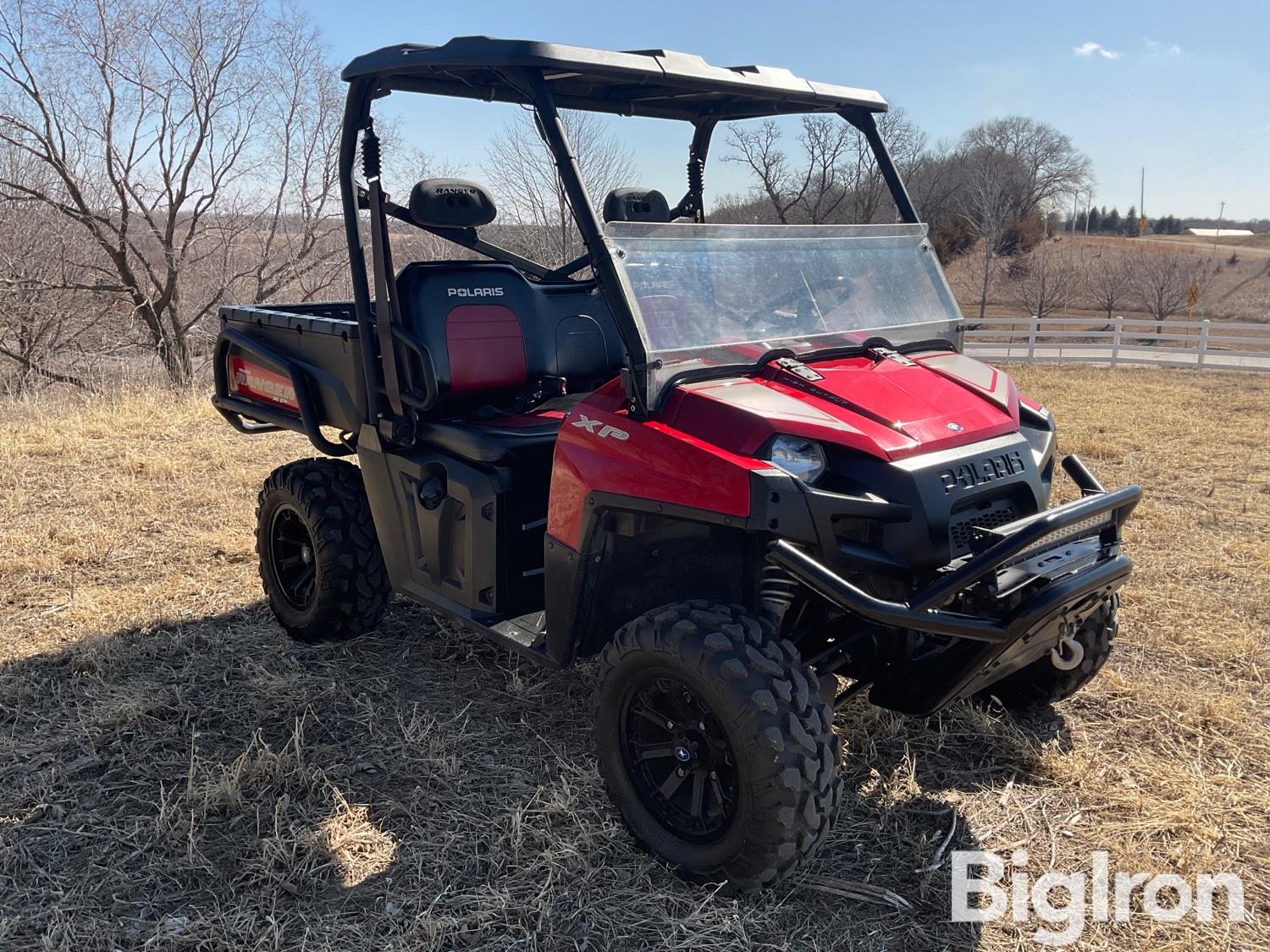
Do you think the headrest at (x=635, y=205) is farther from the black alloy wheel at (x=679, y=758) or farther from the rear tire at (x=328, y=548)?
the black alloy wheel at (x=679, y=758)

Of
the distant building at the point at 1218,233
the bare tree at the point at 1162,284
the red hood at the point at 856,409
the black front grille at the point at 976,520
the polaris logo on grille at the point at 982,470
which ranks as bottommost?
the black front grille at the point at 976,520

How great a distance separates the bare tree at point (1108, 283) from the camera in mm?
32781

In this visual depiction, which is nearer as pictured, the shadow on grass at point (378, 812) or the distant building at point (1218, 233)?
the shadow on grass at point (378, 812)

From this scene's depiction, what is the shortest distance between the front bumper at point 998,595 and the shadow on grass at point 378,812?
53 centimetres

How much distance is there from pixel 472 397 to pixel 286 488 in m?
0.92

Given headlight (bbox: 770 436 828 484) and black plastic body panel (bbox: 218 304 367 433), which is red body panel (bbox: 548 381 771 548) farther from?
black plastic body panel (bbox: 218 304 367 433)

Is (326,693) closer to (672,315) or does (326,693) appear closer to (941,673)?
(672,315)

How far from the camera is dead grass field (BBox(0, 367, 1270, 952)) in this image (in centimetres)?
254

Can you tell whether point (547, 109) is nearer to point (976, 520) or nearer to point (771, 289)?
point (771, 289)

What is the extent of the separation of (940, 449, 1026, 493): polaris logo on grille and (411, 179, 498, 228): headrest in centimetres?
178

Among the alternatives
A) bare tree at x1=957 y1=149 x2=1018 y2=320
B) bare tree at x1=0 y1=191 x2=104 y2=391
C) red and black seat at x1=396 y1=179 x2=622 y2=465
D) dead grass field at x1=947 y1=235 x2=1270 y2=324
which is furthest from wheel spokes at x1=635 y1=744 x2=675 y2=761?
dead grass field at x1=947 y1=235 x2=1270 y2=324

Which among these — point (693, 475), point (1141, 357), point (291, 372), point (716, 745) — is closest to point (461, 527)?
point (291, 372)

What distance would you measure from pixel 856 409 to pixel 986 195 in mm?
31767

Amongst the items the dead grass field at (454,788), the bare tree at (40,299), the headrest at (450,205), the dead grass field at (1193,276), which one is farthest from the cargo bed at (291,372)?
the dead grass field at (1193,276)
